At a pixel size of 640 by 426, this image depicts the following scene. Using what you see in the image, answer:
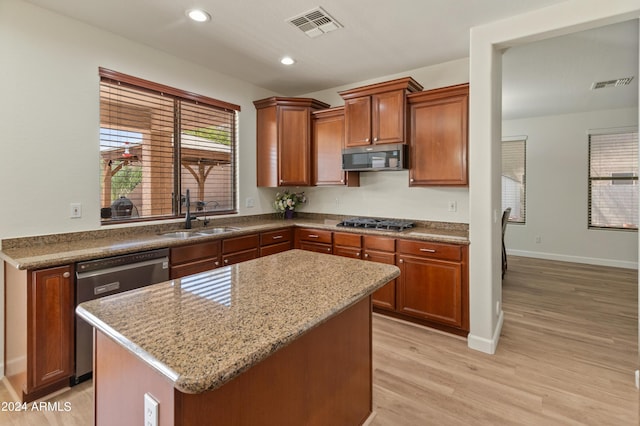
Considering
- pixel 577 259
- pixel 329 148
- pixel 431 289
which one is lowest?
pixel 577 259

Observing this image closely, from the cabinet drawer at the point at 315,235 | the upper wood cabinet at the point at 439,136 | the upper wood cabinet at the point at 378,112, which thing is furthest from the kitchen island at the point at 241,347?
the upper wood cabinet at the point at 378,112

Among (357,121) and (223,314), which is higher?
(357,121)

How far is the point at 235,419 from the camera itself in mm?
1021

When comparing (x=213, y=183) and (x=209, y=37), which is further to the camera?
(x=213, y=183)

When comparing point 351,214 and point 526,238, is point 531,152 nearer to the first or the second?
point 526,238

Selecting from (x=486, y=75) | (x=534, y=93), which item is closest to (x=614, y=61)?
(x=534, y=93)

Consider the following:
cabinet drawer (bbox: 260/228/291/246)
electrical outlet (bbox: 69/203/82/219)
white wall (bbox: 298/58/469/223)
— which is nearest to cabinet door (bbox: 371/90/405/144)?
white wall (bbox: 298/58/469/223)

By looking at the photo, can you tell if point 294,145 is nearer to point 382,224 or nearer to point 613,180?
point 382,224

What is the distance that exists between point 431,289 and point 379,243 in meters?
0.66

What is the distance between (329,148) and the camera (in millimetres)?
4051

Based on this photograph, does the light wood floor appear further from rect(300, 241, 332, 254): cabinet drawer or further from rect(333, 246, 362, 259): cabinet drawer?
rect(300, 241, 332, 254): cabinet drawer

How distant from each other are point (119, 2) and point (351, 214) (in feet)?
10.2

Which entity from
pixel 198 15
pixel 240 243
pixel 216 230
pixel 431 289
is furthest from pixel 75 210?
pixel 431 289

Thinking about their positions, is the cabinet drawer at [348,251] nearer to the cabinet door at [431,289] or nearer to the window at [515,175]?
the cabinet door at [431,289]
